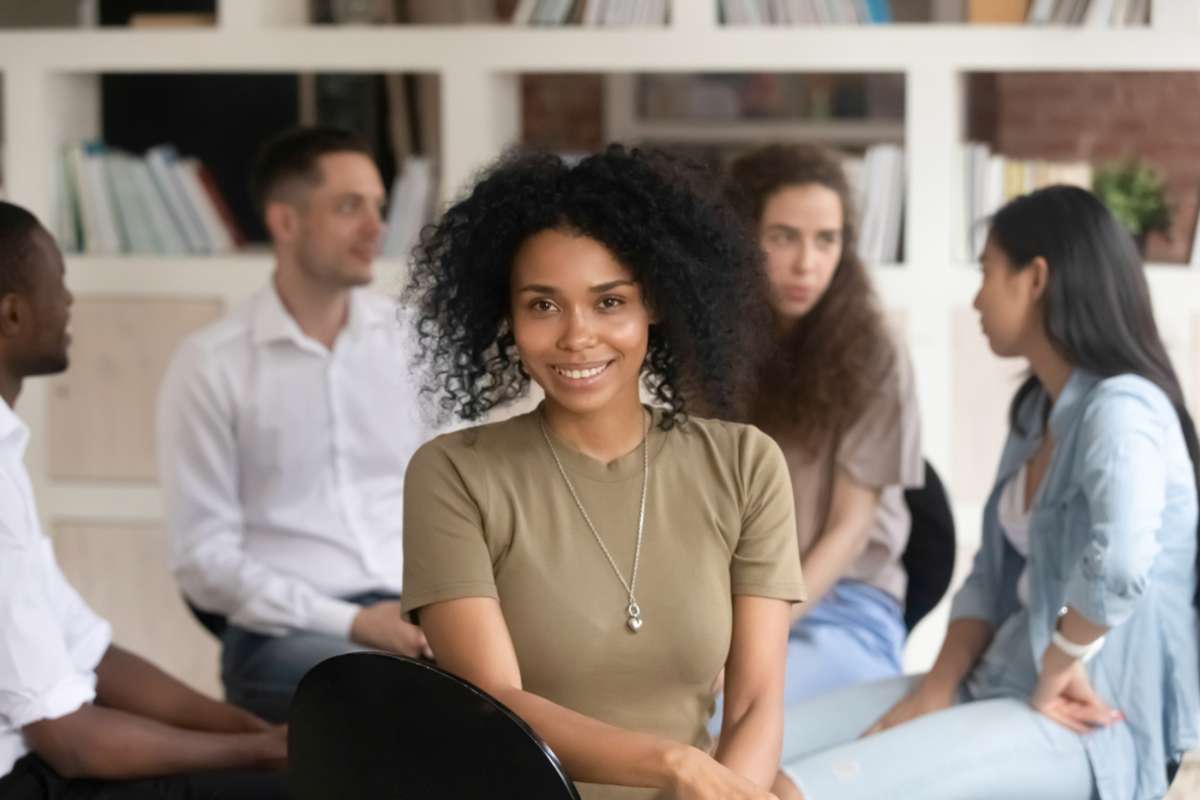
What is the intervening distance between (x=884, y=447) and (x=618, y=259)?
106 centimetres

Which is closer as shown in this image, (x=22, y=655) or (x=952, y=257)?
(x=22, y=655)

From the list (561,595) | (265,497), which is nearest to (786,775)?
(561,595)

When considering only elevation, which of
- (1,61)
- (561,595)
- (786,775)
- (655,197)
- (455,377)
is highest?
(1,61)

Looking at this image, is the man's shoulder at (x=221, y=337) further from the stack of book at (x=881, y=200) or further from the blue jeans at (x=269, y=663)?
the stack of book at (x=881, y=200)

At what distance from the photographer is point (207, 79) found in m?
5.05

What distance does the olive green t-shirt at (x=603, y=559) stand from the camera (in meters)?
1.84

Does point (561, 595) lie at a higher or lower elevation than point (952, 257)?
lower

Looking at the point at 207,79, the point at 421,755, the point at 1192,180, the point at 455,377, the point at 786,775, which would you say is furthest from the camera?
the point at 1192,180

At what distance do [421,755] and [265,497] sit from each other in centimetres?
166

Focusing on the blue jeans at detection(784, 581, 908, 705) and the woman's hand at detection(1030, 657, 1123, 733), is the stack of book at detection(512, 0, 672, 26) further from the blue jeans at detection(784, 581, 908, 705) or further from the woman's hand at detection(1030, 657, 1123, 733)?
the woman's hand at detection(1030, 657, 1123, 733)

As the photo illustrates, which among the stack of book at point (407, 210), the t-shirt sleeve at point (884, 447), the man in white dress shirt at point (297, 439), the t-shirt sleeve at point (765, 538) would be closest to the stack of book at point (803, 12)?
the stack of book at point (407, 210)

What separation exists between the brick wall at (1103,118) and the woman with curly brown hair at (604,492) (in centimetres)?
436

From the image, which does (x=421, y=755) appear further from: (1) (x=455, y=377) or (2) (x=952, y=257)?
(2) (x=952, y=257)

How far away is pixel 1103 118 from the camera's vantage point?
607 centimetres
